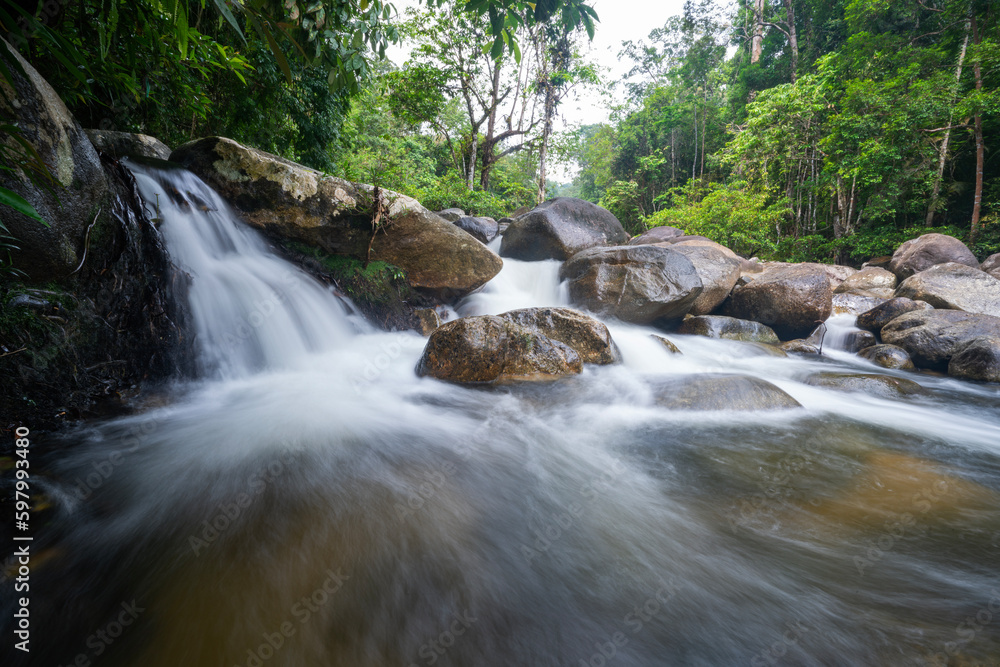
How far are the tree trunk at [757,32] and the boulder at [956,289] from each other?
1858 cm

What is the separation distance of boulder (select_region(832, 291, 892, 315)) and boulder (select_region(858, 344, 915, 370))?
6.78 feet

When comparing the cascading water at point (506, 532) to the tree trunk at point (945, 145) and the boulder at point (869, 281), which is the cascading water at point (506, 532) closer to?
the boulder at point (869, 281)

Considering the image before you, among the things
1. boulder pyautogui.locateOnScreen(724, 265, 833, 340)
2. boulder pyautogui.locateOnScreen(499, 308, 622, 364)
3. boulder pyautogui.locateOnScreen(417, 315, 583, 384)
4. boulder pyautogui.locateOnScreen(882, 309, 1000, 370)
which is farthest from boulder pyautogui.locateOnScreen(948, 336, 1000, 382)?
boulder pyautogui.locateOnScreen(417, 315, 583, 384)

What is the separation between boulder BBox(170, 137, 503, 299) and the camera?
14.9ft

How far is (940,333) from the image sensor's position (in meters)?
6.14

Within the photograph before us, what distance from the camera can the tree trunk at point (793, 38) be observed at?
59.5 feet

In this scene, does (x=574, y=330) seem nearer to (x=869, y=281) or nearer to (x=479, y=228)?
(x=479, y=228)

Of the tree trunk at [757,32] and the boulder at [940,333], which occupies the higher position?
Result: the tree trunk at [757,32]

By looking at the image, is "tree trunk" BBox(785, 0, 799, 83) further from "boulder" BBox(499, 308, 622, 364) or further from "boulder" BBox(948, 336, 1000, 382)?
"boulder" BBox(499, 308, 622, 364)

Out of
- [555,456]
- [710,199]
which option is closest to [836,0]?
[710,199]

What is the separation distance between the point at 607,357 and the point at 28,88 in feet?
17.1

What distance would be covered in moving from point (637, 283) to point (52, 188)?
6859 millimetres

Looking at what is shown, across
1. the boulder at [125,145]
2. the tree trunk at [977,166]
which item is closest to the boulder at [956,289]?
the tree trunk at [977,166]

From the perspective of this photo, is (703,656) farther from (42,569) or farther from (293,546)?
(42,569)
